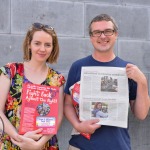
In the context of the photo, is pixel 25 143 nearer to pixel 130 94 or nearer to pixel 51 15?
pixel 130 94

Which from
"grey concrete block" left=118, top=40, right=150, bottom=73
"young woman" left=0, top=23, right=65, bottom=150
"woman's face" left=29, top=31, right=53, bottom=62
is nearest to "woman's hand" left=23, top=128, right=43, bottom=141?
"young woman" left=0, top=23, right=65, bottom=150

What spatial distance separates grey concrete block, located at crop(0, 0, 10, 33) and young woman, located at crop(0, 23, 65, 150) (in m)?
1.17

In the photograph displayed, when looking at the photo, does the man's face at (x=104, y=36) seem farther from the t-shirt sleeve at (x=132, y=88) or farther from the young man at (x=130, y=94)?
the t-shirt sleeve at (x=132, y=88)

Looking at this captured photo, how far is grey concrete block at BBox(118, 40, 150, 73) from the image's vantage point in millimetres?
3762

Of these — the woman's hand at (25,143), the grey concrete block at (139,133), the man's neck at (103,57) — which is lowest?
the grey concrete block at (139,133)

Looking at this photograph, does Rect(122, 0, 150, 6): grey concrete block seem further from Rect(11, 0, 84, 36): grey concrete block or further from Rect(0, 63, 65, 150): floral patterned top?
Rect(0, 63, 65, 150): floral patterned top

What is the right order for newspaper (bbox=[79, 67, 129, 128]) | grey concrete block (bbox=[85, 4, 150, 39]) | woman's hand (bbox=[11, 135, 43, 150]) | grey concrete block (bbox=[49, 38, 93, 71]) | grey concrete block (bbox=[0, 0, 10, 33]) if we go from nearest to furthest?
woman's hand (bbox=[11, 135, 43, 150])
newspaper (bbox=[79, 67, 129, 128])
grey concrete block (bbox=[0, 0, 10, 33])
grey concrete block (bbox=[49, 38, 93, 71])
grey concrete block (bbox=[85, 4, 150, 39])

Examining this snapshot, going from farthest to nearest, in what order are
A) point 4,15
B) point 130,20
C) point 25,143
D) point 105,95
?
point 130,20 < point 4,15 < point 105,95 < point 25,143

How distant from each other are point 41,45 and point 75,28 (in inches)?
57.0

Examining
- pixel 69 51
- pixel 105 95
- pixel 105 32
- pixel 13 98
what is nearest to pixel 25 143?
pixel 13 98

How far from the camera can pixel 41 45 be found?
86.0 inches

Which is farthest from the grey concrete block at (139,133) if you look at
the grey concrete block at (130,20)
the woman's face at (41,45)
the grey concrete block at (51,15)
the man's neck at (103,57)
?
the woman's face at (41,45)

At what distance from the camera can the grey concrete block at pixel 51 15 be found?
3.39m

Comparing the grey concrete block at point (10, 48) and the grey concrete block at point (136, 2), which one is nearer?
the grey concrete block at point (10, 48)
